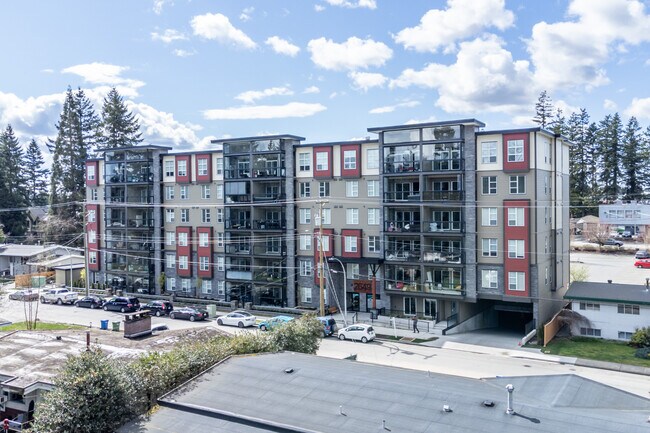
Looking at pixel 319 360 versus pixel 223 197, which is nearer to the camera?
pixel 319 360

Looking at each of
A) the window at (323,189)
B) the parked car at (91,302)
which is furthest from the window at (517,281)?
the parked car at (91,302)

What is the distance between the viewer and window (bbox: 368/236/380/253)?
47.8 metres

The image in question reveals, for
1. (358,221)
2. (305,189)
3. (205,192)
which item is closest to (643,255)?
(358,221)

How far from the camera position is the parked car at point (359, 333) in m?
39.8

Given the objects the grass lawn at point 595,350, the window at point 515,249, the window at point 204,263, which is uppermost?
the window at point 515,249

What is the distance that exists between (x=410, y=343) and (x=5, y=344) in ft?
83.0

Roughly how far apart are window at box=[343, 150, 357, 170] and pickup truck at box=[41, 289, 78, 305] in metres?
30.9

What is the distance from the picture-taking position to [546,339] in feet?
125

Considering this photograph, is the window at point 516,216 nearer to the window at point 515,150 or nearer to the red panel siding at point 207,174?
the window at point 515,150

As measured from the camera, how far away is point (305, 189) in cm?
5094

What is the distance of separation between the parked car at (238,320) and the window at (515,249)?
2074cm

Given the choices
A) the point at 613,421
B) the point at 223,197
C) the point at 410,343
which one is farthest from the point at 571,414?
the point at 223,197

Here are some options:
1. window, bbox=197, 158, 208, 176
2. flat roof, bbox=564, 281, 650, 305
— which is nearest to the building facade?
window, bbox=197, 158, 208, 176

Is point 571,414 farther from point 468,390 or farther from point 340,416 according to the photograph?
point 340,416
